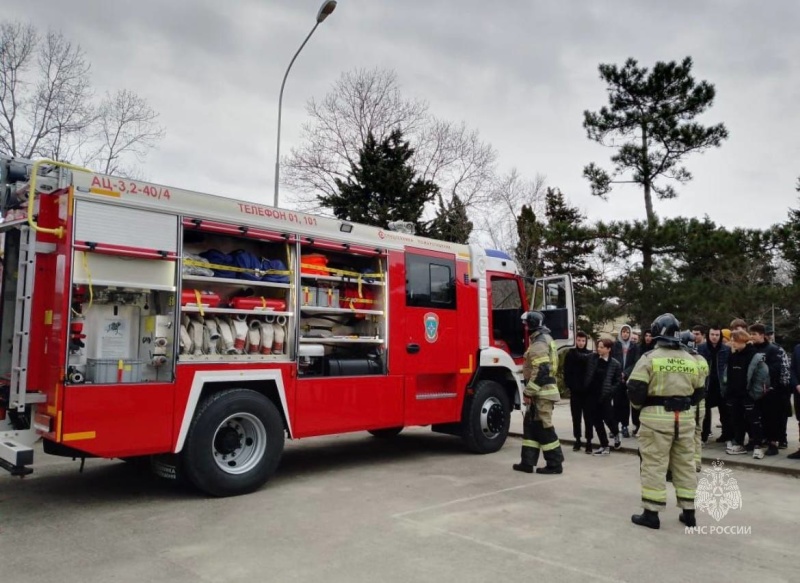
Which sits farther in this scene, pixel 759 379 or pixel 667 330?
pixel 759 379

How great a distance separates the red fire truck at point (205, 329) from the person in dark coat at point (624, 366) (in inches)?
93.0

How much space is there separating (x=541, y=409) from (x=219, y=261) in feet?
13.2

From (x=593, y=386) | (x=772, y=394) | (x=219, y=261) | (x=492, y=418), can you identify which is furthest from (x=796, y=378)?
(x=219, y=261)

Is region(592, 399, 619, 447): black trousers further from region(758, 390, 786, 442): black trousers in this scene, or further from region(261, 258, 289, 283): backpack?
region(261, 258, 289, 283): backpack

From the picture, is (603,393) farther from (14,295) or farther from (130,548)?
(14,295)

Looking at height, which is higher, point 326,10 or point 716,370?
point 326,10

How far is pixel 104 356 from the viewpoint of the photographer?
18.6 feet

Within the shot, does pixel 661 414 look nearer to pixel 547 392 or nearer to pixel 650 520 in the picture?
pixel 650 520

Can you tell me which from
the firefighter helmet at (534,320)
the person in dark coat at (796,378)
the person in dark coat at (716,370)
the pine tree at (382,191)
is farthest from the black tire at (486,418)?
the pine tree at (382,191)

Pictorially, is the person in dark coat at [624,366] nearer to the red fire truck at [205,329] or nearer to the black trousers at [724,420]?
the black trousers at [724,420]

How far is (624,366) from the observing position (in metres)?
10.3

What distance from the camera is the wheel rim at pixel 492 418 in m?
9.04

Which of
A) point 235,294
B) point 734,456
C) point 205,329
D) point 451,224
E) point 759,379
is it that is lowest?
Answer: point 734,456

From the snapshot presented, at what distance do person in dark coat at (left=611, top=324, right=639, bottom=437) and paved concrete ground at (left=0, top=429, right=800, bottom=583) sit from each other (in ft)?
6.87
